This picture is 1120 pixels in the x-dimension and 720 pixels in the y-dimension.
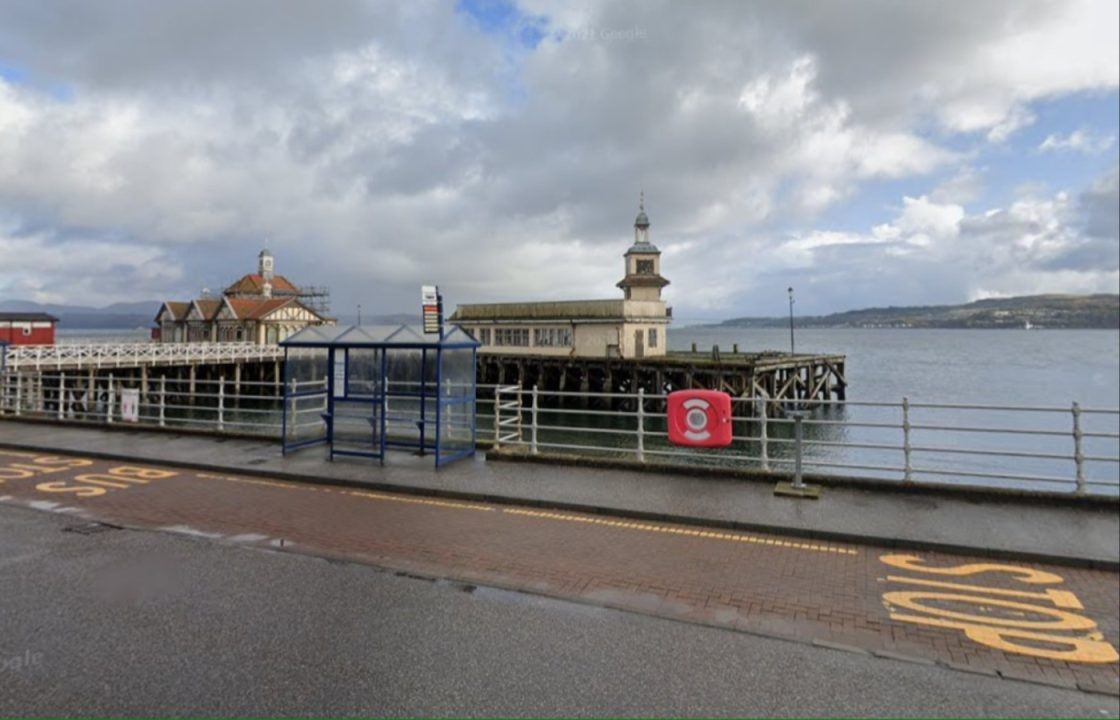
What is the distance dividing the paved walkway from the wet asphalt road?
2692 mm

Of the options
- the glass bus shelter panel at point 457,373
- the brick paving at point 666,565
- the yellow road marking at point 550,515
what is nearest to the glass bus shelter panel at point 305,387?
the yellow road marking at point 550,515

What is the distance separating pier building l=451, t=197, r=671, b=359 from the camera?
44625 millimetres

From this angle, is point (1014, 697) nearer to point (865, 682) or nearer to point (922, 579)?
point (865, 682)

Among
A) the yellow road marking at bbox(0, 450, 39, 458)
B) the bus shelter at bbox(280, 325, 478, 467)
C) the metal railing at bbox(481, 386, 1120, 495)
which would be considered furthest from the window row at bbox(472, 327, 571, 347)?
the bus shelter at bbox(280, 325, 478, 467)

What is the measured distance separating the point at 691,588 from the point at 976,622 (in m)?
2.08

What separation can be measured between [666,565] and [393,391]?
22.6 ft

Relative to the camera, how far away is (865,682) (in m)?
4.04

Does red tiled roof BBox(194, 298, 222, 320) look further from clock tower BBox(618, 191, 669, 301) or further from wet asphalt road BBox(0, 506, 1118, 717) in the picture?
wet asphalt road BBox(0, 506, 1118, 717)

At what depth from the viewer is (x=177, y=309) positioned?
76.3 m

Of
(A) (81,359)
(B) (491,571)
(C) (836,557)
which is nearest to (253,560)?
(B) (491,571)

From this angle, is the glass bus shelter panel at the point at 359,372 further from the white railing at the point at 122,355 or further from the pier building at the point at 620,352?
the pier building at the point at 620,352

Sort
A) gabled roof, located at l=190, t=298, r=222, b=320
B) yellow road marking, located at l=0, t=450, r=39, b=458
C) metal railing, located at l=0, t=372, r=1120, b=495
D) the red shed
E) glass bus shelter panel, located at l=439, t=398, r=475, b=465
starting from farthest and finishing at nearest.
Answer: gabled roof, located at l=190, t=298, r=222, b=320 → the red shed → metal railing, located at l=0, t=372, r=1120, b=495 → yellow road marking, located at l=0, t=450, r=39, b=458 → glass bus shelter panel, located at l=439, t=398, r=475, b=465

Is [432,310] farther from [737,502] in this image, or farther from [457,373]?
[737,502]

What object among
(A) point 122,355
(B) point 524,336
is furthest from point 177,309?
(B) point 524,336
